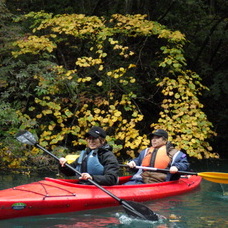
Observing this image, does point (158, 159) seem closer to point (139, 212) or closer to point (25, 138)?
point (139, 212)

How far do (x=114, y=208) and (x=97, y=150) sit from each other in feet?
2.52

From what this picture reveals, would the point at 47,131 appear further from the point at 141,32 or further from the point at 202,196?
the point at 202,196

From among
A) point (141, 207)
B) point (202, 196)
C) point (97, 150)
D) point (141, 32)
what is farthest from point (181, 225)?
point (141, 32)

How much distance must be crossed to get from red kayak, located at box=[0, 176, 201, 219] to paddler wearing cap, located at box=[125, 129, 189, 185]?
44cm

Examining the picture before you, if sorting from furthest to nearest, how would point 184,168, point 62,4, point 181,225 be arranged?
point 62,4
point 184,168
point 181,225

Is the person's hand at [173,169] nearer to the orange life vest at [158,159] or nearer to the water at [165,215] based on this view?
the orange life vest at [158,159]

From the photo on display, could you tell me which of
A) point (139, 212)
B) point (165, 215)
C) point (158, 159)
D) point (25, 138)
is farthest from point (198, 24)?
point (139, 212)

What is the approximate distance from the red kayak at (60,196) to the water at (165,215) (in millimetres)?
72

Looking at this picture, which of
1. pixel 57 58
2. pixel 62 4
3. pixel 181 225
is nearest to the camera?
pixel 181 225

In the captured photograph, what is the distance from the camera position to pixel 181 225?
484cm

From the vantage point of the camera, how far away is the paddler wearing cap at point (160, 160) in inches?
259

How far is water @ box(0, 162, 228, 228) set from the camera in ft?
15.7

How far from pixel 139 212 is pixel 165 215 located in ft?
1.63

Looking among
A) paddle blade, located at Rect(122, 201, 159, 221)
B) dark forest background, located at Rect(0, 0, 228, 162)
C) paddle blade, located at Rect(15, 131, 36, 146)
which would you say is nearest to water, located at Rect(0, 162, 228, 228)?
paddle blade, located at Rect(122, 201, 159, 221)
